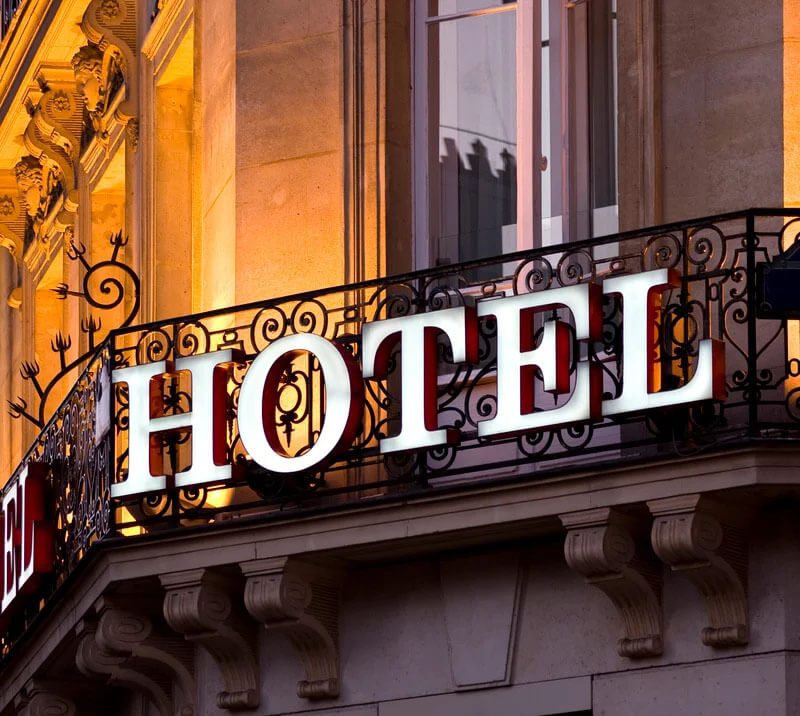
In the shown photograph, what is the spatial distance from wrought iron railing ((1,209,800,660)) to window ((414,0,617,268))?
0.31 meters

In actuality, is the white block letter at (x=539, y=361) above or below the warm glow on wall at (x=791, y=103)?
below

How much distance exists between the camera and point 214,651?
15781 millimetres

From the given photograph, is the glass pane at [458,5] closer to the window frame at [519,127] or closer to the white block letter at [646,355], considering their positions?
the window frame at [519,127]

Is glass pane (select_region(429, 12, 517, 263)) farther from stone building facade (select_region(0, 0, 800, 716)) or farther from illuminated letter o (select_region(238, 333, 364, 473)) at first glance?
illuminated letter o (select_region(238, 333, 364, 473))

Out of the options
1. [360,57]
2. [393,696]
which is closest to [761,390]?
[393,696]

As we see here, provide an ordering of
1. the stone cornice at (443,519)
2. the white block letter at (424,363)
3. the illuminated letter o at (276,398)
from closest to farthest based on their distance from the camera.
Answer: the stone cornice at (443,519) < the white block letter at (424,363) < the illuminated letter o at (276,398)

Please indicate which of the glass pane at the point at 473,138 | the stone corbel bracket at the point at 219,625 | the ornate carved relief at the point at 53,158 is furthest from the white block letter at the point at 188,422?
the ornate carved relief at the point at 53,158

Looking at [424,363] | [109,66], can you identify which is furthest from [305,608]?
[109,66]

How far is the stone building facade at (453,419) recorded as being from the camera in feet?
45.9

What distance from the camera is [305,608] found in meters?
15.3

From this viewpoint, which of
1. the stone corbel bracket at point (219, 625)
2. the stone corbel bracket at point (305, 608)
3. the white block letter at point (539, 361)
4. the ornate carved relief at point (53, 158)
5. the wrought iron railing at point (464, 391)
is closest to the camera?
the wrought iron railing at point (464, 391)

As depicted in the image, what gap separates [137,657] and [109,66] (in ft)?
19.6

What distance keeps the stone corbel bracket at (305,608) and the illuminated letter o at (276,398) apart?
0.55 metres

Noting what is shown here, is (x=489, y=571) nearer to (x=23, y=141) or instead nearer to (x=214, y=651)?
(x=214, y=651)
